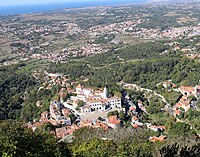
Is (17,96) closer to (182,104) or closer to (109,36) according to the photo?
(182,104)

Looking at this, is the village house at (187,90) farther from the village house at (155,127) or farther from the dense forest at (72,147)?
the dense forest at (72,147)

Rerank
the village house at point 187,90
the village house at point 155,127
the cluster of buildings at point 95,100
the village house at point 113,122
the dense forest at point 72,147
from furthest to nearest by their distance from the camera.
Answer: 1. the village house at point 187,90
2. the cluster of buildings at point 95,100
3. the village house at point 113,122
4. the village house at point 155,127
5. the dense forest at point 72,147

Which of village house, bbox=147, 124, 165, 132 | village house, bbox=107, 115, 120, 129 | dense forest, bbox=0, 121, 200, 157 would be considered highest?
dense forest, bbox=0, 121, 200, 157

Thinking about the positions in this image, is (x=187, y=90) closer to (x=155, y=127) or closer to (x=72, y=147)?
(x=155, y=127)

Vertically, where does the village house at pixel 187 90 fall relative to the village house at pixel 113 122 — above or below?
below

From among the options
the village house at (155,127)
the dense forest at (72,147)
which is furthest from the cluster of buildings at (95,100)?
the dense forest at (72,147)

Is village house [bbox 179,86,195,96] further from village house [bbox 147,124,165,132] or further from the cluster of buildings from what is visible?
village house [bbox 147,124,165,132]

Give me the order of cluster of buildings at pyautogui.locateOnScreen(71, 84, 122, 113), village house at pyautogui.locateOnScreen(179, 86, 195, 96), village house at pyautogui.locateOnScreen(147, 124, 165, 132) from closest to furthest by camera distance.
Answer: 1. village house at pyautogui.locateOnScreen(147, 124, 165, 132)
2. cluster of buildings at pyautogui.locateOnScreen(71, 84, 122, 113)
3. village house at pyautogui.locateOnScreen(179, 86, 195, 96)

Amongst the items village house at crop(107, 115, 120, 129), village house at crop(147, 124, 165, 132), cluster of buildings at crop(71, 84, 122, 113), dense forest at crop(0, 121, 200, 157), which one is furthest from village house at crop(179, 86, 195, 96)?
dense forest at crop(0, 121, 200, 157)

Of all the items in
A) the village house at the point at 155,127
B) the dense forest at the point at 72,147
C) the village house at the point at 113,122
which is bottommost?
the village house at the point at 155,127

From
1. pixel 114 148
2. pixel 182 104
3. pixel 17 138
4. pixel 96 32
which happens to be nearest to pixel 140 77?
pixel 182 104

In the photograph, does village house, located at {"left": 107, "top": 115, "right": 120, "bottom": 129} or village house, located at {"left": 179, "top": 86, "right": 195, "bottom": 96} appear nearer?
village house, located at {"left": 107, "top": 115, "right": 120, "bottom": 129}
